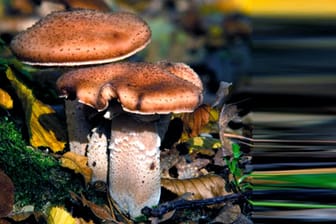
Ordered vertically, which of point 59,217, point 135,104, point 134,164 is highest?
point 135,104

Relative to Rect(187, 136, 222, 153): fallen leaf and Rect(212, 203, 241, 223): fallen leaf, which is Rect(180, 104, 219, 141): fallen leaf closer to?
Rect(187, 136, 222, 153): fallen leaf

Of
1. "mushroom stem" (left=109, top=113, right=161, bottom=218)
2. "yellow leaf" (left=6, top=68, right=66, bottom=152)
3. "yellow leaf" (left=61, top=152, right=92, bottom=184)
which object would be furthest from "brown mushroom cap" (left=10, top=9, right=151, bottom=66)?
"yellow leaf" (left=61, top=152, right=92, bottom=184)

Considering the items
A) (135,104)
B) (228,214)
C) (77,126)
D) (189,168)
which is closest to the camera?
(135,104)

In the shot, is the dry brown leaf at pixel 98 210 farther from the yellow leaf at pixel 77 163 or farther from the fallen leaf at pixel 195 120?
the fallen leaf at pixel 195 120

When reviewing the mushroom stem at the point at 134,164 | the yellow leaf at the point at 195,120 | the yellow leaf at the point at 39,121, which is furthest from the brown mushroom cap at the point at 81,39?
the yellow leaf at the point at 195,120

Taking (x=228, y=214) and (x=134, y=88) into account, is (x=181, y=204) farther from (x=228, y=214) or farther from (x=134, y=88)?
(x=134, y=88)

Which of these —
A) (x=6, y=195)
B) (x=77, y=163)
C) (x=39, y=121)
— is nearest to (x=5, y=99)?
(x=39, y=121)

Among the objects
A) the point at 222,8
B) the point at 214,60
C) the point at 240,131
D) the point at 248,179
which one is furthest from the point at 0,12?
the point at 248,179
